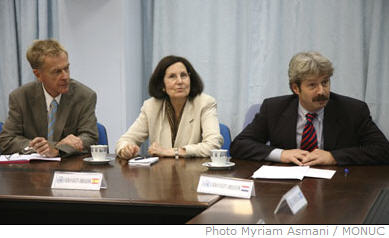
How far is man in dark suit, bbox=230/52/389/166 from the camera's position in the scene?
231 centimetres

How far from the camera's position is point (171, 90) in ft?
9.68

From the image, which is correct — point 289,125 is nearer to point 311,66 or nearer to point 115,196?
point 311,66

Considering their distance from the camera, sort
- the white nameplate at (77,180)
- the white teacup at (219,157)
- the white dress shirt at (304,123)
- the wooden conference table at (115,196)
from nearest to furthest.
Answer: the wooden conference table at (115,196), the white nameplate at (77,180), the white teacup at (219,157), the white dress shirt at (304,123)

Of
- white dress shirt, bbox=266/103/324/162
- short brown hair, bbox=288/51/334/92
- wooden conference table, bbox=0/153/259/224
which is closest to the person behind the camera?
wooden conference table, bbox=0/153/259/224

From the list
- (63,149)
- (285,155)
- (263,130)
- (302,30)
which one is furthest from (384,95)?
(63,149)

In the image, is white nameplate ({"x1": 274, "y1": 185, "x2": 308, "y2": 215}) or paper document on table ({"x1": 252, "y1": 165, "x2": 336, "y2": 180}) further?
paper document on table ({"x1": 252, "y1": 165, "x2": 336, "y2": 180})

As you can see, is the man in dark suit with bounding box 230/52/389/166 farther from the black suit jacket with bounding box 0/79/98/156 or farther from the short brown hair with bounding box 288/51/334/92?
the black suit jacket with bounding box 0/79/98/156

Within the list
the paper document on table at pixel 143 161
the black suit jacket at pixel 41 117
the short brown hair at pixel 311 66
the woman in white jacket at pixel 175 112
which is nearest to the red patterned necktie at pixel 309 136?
the short brown hair at pixel 311 66

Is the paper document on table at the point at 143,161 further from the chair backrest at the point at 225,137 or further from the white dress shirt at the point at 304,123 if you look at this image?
the chair backrest at the point at 225,137

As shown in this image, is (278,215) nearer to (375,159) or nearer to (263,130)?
(375,159)

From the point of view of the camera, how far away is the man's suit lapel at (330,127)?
2.44m

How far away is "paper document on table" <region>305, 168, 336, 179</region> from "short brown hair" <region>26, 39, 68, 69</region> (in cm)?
188

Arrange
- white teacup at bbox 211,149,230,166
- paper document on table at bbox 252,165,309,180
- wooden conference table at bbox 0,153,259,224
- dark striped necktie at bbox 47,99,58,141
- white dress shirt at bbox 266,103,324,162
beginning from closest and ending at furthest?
wooden conference table at bbox 0,153,259,224 < paper document on table at bbox 252,165,309,180 < white teacup at bbox 211,149,230,166 < white dress shirt at bbox 266,103,324,162 < dark striped necktie at bbox 47,99,58,141

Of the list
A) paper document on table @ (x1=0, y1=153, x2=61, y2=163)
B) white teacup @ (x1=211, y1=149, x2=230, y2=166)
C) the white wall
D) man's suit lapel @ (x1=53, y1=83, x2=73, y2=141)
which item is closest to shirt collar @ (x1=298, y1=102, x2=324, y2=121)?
white teacup @ (x1=211, y1=149, x2=230, y2=166)
